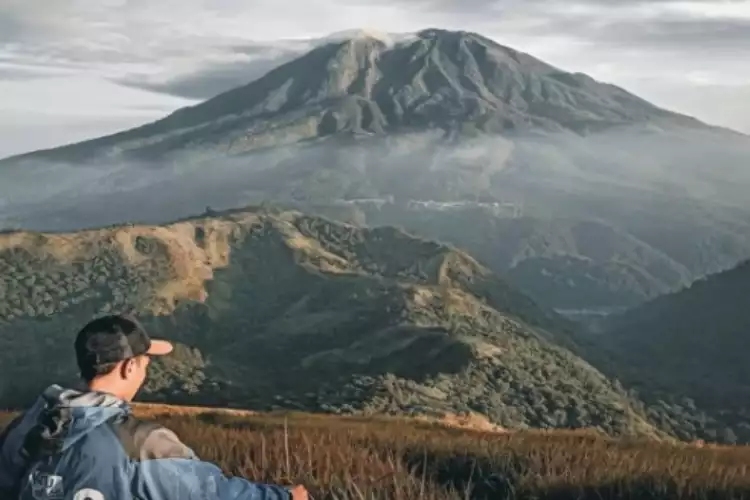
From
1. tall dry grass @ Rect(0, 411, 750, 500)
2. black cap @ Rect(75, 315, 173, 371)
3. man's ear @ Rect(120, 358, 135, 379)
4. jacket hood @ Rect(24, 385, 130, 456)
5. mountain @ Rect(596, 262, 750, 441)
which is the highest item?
black cap @ Rect(75, 315, 173, 371)

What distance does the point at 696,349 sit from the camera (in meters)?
156

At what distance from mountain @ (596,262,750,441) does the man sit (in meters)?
109

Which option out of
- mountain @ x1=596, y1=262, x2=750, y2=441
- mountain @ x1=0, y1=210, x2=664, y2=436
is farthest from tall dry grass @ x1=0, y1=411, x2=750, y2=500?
mountain @ x1=596, y1=262, x2=750, y2=441

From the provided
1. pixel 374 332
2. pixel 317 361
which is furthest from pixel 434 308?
pixel 317 361

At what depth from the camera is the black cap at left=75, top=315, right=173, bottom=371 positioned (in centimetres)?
466

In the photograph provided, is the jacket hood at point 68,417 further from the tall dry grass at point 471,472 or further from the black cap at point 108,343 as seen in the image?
the tall dry grass at point 471,472

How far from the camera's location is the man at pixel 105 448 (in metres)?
4.43

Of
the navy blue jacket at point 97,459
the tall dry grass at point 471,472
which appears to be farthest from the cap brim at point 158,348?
the tall dry grass at point 471,472

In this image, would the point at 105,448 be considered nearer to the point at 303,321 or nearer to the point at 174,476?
the point at 174,476

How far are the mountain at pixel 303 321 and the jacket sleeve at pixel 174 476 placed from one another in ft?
289

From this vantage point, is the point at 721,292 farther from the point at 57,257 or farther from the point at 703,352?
the point at 57,257

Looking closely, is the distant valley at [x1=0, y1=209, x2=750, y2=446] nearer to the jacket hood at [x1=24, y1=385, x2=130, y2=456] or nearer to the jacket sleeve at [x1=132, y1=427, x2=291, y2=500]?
the jacket sleeve at [x1=132, y1=427, x2=291, y2=500]

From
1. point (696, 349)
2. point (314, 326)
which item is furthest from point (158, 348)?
point (696, 349)

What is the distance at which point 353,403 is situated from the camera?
9775cm
